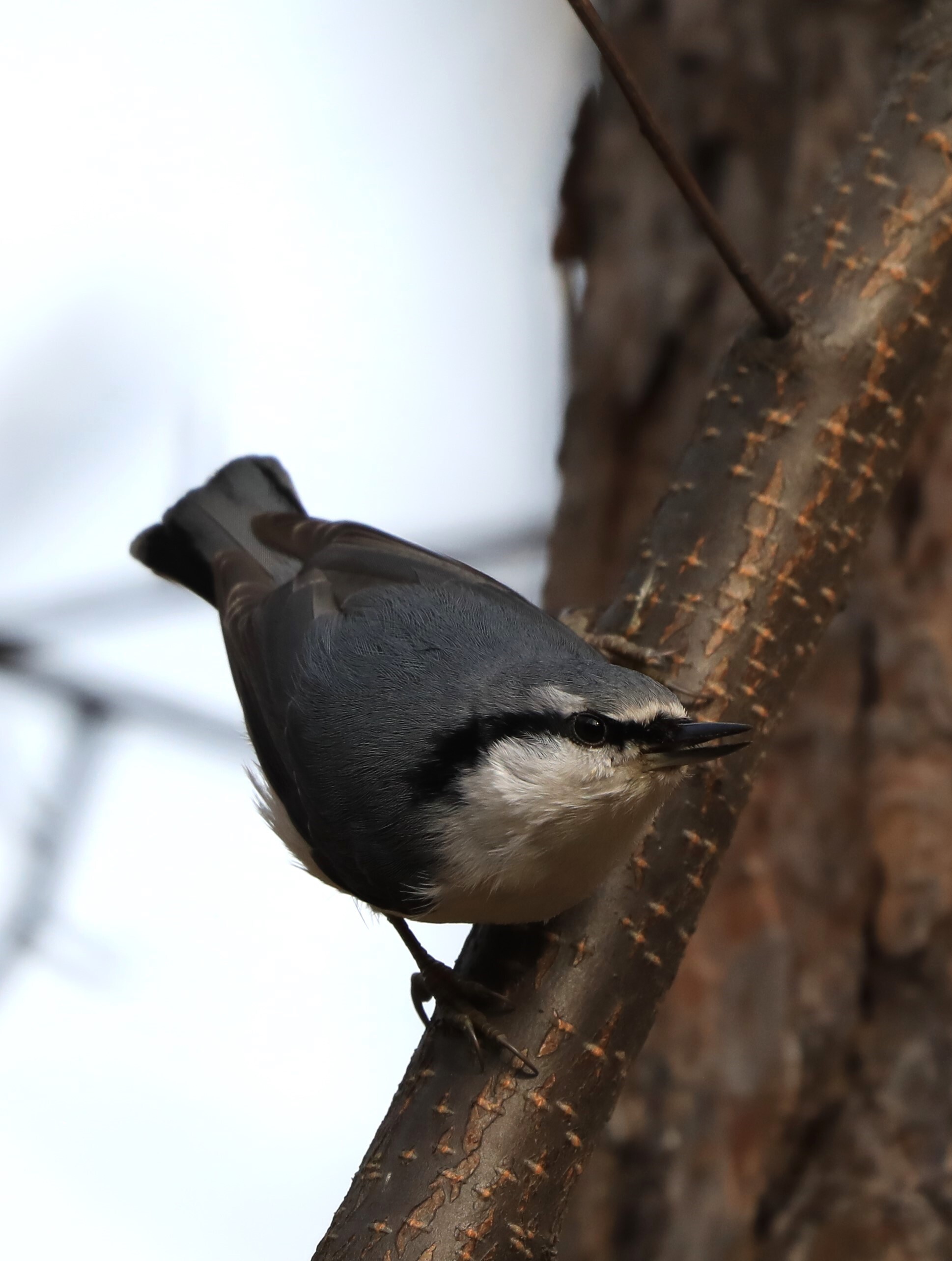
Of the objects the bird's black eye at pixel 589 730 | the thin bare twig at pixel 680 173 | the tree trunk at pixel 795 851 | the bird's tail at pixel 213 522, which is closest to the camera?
the thin bare twig at pixel 680 173

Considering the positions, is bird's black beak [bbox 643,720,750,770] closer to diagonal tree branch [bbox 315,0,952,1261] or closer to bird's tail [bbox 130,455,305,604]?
diagonal tree branch [bbox 315,0,952,1261]

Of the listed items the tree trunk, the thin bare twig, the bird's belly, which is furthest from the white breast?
the tree trunk

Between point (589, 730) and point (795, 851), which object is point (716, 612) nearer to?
point (589, 730)

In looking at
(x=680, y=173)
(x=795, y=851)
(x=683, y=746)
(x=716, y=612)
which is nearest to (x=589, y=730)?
(x=683, y=746)

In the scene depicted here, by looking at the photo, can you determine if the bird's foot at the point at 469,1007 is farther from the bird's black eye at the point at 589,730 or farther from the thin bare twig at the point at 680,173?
the thin bare twig at the point at 680,173

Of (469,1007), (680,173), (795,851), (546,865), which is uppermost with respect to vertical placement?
(680,173)

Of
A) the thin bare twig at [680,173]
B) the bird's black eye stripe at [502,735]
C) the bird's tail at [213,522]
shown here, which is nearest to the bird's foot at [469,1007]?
the bird's black eye stripe at [502,735]

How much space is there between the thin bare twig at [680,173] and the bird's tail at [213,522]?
2.60ft

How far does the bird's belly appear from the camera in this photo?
1.42 metres

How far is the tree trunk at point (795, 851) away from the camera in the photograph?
225 centimetres

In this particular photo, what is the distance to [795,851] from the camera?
95.7 inches

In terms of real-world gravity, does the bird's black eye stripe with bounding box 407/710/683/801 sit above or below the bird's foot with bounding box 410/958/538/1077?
above

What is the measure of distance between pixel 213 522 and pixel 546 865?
0.89 m

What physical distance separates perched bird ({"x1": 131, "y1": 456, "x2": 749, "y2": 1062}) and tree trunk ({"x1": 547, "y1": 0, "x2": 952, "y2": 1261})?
74cm
